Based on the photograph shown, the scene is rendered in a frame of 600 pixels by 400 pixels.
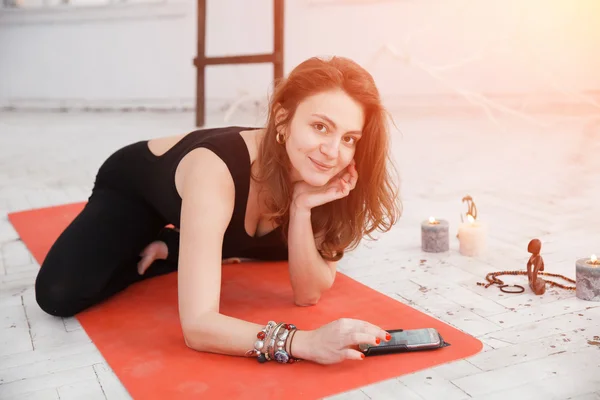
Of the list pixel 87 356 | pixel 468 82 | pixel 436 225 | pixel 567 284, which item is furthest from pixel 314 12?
pixel 87 356

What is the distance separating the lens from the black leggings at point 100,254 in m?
1.88

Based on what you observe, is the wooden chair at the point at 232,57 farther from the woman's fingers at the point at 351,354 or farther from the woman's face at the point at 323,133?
the woman's fingers at the point at 351,354

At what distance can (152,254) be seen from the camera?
216 centimetres

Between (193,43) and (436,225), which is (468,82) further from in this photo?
(436,225)

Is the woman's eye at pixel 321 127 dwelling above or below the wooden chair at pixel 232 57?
below

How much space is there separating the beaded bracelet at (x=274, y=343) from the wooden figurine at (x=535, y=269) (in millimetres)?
792

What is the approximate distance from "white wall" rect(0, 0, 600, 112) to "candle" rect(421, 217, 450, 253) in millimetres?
3332

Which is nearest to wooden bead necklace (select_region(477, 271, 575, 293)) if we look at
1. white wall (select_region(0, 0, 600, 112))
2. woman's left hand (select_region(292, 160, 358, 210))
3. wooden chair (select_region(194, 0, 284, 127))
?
woman's left hand (select_region(292, 160, 358, 210))

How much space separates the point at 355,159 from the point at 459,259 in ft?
2.57

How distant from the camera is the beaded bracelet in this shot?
5.04ft

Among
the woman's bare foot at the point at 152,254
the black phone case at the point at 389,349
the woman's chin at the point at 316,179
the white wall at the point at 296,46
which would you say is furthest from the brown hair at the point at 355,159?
the white wall at the point at 296,46

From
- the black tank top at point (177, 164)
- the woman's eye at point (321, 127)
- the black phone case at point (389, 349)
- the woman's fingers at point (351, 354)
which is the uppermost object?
the woman's eye at point (321, 127)

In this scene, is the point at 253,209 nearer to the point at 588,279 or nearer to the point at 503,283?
the point at 503,283

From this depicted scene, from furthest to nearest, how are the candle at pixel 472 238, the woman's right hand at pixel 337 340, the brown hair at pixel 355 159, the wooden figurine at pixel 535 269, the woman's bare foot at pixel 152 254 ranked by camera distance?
1. the candle at pixel 472 238
2. the woman's bare foot at pixel 152 254
3. the wooden figurine at pixel 535 269
4. the brown hair at pixel 355 159
5. the woman's right hand at pixel 337 340
